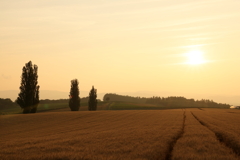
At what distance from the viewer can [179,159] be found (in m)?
12.1

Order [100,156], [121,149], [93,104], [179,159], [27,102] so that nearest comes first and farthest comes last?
[179,159], [100,156], [121,149], [27,102], [93,104]

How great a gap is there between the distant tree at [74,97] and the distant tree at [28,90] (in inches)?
1035

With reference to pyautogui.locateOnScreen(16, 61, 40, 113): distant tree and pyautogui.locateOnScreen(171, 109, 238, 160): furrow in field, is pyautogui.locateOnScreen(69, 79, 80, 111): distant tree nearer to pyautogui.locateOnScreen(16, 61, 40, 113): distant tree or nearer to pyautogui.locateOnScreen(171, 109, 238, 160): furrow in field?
pyautogui.locateOnScreen(16, 61, 40, 113): distant tree

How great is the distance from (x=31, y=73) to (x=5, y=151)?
2369 inches

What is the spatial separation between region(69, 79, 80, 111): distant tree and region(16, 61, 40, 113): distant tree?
86.2 ft

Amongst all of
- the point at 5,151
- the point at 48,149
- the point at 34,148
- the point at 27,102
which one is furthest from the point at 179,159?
the point at 27,102

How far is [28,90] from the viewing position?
68500mm

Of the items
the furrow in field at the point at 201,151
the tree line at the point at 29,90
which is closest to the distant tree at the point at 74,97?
the tree line at the point at 29,90

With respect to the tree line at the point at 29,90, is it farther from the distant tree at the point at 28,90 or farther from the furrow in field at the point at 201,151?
the furrow in field at the point at 201,151

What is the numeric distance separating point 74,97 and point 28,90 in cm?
3202

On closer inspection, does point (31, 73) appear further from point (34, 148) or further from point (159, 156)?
point (159, 156)

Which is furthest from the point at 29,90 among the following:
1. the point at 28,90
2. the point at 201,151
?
the point at 201,151

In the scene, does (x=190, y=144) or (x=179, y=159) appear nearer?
(x=179, y=159)

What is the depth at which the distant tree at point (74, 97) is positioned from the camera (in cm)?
9744
